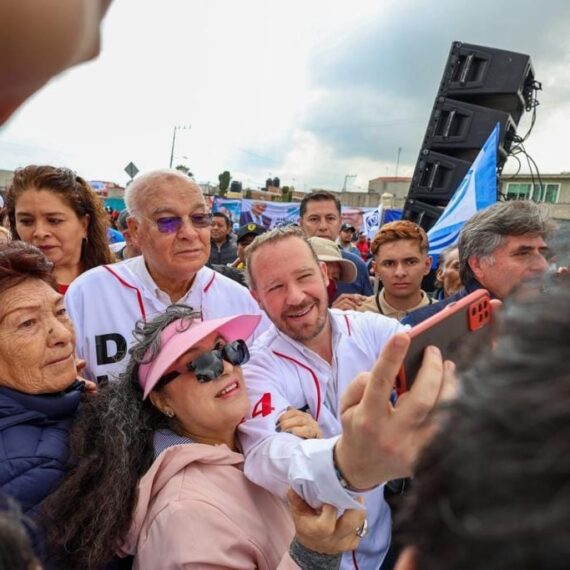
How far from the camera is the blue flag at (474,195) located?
14.1 ft

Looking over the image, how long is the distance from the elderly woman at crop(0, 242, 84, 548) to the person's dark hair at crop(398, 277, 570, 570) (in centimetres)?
119

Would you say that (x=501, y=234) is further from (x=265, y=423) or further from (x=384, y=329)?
(x=265, y=423)

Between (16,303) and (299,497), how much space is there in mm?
1057

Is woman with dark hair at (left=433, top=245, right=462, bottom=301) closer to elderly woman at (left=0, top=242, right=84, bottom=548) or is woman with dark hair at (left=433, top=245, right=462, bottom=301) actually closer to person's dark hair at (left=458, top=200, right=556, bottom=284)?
person's dark hair at (left=458, top=200, right=556, bottom=284)

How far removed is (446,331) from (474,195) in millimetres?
3728

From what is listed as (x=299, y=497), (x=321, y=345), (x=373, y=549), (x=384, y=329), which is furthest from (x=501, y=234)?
(x=299, y=497)

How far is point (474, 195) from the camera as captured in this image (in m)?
4.35

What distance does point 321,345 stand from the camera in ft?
6.50

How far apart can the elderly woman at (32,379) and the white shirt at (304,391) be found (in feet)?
1.84

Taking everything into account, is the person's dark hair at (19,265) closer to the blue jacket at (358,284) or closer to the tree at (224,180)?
the blue jacket at (358,284)

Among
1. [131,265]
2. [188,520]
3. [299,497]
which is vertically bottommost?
[188,520]

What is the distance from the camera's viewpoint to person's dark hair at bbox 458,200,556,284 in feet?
7.86

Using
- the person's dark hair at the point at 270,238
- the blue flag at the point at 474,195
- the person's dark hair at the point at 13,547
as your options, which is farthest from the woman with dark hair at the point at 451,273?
the person's dark hair at the point at 13,547

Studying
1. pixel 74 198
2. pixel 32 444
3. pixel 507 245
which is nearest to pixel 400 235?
pixel 507 245
